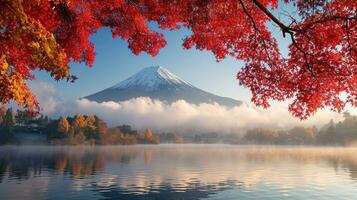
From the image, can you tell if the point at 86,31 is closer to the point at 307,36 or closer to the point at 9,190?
the point at 307,36

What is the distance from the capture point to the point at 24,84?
848cm

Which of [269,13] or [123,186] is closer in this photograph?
[269,13]

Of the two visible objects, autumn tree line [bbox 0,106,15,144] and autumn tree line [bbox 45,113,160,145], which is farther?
autumn tree line [bbox 45,113,160,145]

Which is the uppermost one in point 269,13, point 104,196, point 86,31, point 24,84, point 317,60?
point 86,31

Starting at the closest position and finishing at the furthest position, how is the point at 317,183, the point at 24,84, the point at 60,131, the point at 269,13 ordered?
1. the point at 24,84
2. the point at 269,13
3. the point at 317,183
4. the point at 60,131

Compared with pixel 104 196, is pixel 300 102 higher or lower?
higher

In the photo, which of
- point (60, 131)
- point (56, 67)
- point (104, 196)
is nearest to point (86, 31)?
point (56, 67)

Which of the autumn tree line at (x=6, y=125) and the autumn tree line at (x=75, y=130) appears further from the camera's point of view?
the autumn tree line at (x=75, y=130)

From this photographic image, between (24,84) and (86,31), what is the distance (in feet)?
34.9

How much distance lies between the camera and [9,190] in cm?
3488

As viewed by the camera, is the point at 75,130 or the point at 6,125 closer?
the point at 6,125

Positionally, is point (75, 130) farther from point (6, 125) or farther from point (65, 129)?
point (6, 125)

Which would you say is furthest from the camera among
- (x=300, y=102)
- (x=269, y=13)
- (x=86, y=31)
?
(x=86, y=31)

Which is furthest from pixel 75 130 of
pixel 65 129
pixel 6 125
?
pixel 6 125
